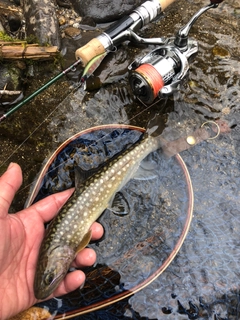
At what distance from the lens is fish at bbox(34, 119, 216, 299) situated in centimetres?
288

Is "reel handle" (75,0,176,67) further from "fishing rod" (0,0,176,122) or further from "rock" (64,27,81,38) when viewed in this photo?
"rock" (64,27,81,38)

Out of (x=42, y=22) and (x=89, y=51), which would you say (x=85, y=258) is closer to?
(x=89, y=51)

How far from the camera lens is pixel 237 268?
131 inches

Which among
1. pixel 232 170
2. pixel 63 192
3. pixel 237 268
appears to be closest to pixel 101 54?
pixel 63 192

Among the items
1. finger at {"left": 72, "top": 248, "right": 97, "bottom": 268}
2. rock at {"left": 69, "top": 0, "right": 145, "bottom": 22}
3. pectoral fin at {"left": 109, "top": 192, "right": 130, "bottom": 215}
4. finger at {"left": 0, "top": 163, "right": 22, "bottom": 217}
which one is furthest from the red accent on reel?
finger at {"left": 72, "top": 248, "right": 97, "bottom": 268}

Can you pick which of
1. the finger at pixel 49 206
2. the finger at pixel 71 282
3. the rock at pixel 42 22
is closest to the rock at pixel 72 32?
the rock at pixel 42 22

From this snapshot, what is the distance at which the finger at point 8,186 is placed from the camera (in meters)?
2.87

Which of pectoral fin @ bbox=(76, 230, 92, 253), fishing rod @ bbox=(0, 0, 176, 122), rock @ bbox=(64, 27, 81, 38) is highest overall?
fishing rod @ bbox=(0, 0, 176, 122)

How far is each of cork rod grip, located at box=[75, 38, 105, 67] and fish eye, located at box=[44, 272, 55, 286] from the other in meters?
2.29

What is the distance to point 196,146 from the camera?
388 cm

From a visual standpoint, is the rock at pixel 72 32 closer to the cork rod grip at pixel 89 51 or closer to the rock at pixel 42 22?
the rock at pixel 42 22

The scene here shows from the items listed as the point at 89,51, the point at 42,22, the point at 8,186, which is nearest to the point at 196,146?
the point at 89,51

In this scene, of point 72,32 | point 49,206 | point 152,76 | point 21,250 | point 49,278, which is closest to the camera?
point 49,278

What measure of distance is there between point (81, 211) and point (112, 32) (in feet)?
6.95
